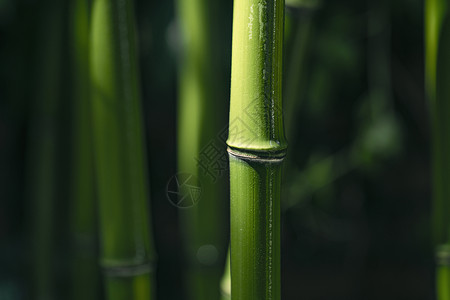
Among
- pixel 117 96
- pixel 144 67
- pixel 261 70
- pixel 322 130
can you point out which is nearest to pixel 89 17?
pixel 117 96

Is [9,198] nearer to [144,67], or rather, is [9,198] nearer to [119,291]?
[144,67]

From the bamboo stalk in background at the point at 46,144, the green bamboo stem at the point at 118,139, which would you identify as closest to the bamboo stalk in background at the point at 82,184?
the bamboo stalk in background at the point at 46,144

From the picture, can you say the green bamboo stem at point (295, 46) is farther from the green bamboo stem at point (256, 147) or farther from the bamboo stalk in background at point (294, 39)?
the green bamboo stem at point (256, 147)

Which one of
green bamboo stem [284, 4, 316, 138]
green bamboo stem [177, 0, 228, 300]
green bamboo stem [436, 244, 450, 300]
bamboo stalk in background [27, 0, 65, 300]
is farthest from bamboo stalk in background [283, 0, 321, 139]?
bamboo stalk in background [27, 0, 65, 300]

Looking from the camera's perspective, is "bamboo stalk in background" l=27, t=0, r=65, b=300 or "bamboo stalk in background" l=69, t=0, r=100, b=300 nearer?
"bamboo stalk in background" l=69, t=0, r=100, b=300

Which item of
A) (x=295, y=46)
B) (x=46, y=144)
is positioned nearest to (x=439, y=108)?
(x=295, y=46)

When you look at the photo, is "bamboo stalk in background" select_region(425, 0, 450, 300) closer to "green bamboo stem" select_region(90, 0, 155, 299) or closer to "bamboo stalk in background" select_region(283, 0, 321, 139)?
"bamboo stalk in background" select_region(283, 0, 321, 139)
